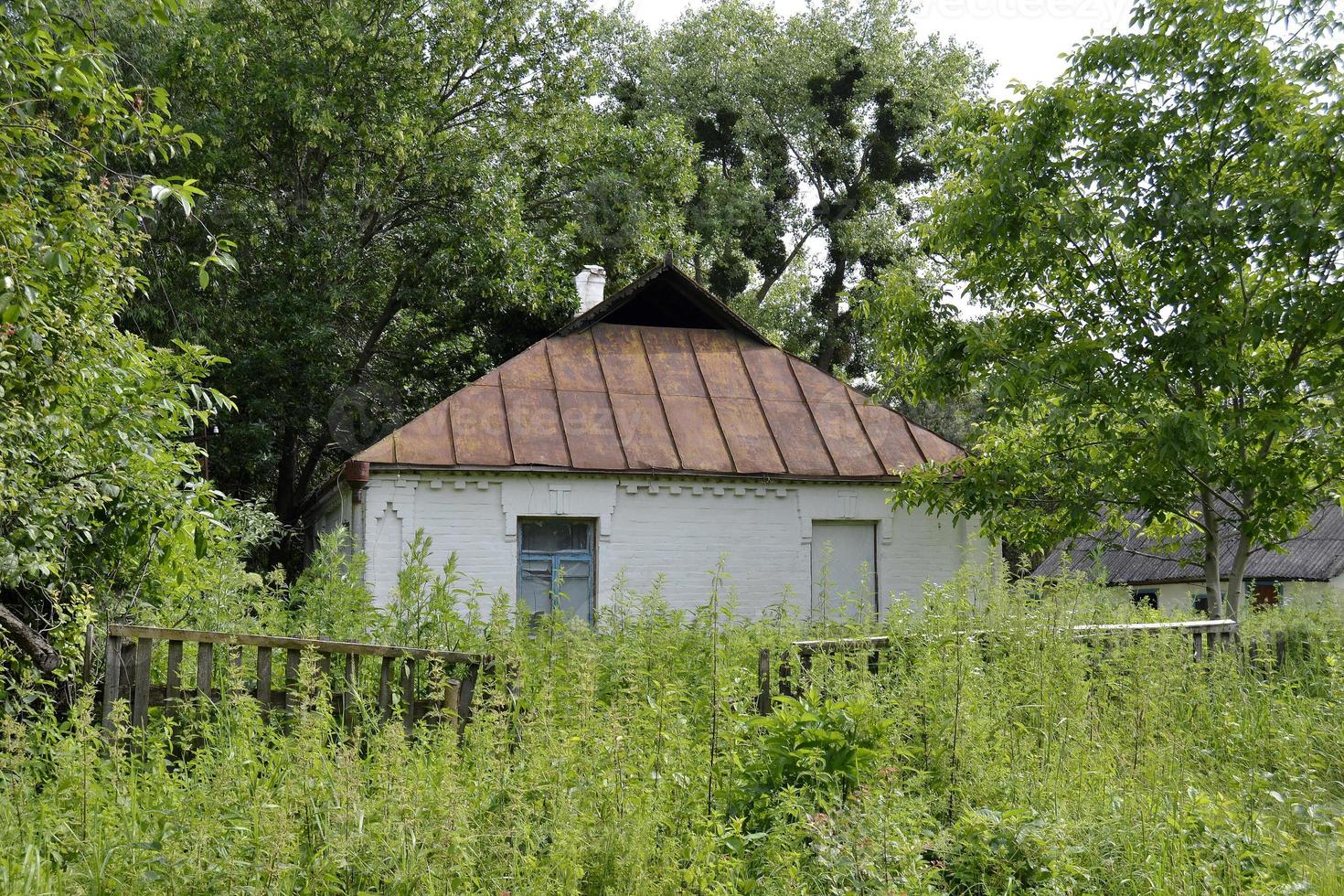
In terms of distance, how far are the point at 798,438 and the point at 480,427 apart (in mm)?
4206

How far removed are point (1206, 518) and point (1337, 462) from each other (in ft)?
5.74

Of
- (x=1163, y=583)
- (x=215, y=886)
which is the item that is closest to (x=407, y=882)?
(x=215, y=886)

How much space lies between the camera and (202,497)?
644 centimetres

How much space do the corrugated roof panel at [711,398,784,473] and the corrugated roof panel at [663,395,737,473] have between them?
11 cm

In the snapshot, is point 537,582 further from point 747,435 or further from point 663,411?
point 747,435

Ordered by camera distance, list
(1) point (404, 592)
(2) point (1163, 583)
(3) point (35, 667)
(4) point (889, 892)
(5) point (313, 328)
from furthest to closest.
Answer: (2) point (1163, 583) < (5) point (313, 328) < (1) point (404, 592) < (3) point (35, 667) < (4) point (889, 892)

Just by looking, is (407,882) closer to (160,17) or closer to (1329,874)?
(1329,874)

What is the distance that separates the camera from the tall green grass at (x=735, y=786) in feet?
12.9

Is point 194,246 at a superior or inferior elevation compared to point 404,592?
superior

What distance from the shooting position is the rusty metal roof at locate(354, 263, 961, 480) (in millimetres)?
12930

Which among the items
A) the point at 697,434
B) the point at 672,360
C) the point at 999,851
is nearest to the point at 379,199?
the point at 672,360

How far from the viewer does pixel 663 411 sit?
14.0 metres

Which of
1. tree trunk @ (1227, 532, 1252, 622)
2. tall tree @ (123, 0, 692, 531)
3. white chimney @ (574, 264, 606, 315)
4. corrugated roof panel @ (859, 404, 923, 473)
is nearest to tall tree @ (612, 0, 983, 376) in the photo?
tall tree @ (123, 0, 692, 531)

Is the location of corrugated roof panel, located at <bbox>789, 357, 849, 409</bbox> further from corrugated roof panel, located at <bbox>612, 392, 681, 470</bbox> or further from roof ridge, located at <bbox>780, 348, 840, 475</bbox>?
corrugated roof panel, located at <bbox>612, 392, 681, 470</bbox>
